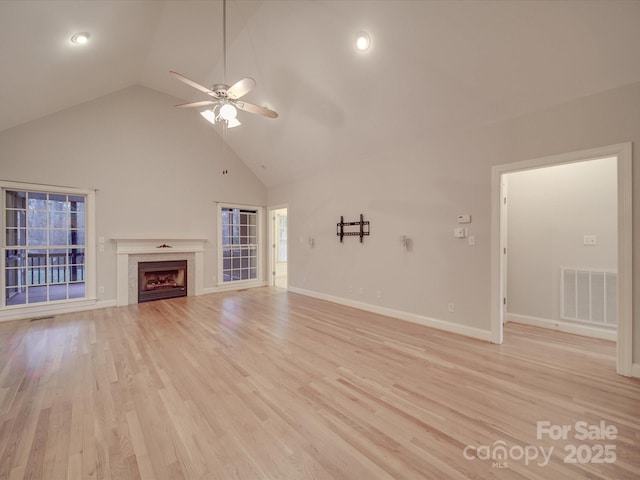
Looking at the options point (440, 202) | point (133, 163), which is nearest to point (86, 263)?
point (133, 163)

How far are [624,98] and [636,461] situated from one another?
9.98 feet

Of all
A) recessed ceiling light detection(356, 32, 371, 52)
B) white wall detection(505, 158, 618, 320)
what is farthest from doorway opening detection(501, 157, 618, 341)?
→ recessed ceiling light detection(356, 32, 371, 52)

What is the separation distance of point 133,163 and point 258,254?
3.58 metres

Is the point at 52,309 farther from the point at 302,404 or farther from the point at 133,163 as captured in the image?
the point at 302,404

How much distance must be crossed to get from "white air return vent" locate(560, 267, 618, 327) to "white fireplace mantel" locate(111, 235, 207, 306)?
6.86m

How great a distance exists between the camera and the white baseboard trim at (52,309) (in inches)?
169

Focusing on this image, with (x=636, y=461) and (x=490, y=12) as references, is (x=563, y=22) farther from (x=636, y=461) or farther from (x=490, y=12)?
(x=636, y=461)

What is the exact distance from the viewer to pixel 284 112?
4.77 m

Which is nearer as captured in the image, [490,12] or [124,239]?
[490,12]

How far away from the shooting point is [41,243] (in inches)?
184

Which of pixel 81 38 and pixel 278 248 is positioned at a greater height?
pixel 81 38

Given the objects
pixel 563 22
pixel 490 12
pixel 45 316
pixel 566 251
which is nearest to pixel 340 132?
pixel 490 12

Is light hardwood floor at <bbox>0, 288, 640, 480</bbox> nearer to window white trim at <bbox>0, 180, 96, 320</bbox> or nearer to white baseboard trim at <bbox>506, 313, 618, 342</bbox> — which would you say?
white baseboard trim at <bbox>506, 313, 618, 342</bbox>

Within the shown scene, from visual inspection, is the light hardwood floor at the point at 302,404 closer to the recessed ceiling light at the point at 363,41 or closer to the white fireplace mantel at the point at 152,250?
the white fireplace mantel at the point at 152,250
